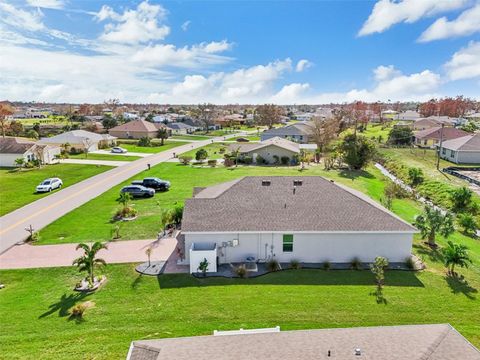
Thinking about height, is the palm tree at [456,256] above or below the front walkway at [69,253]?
above

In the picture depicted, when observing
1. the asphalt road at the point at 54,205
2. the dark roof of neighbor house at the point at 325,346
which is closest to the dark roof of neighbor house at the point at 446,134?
the asphalt road at the point at 54,205

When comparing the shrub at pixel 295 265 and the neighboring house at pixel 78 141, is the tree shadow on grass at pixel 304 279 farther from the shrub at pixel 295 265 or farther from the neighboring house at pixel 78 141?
the neighboring house at pixel 78 141

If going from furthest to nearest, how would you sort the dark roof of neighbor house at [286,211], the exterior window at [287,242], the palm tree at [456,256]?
1. the exterior window at [287,242]
2. the dark roof of neighbor house at [286,211]
3. the palm tree at [456,256]

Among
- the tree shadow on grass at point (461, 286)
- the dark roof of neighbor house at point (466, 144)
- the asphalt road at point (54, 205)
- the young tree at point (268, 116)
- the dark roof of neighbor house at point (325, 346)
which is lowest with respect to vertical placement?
the tree shadow on grass at point (461, 286)

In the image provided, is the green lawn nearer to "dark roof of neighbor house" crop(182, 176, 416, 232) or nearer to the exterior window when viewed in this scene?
"dark roof of neighbor house" crop(182, 176, 416, 232)

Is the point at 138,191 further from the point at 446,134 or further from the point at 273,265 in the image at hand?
the point at 446,134

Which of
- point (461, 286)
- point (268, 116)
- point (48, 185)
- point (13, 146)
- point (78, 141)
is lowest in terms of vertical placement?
point (461, 286)

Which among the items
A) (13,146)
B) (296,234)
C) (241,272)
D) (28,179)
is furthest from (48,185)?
(296,234)
